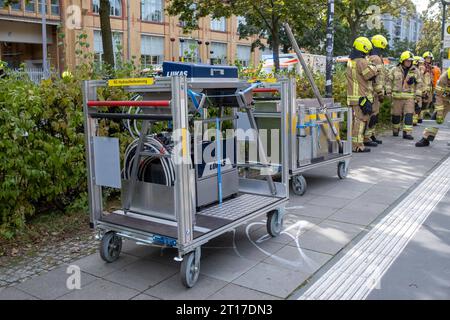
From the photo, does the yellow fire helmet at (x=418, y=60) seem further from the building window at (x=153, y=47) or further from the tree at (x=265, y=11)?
the building window at (x=153, y=47)

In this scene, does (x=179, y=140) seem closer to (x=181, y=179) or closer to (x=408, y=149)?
(x=181, y=179)

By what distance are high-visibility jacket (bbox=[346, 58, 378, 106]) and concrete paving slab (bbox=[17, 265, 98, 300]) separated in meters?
7.44

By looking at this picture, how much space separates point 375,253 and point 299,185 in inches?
94.1

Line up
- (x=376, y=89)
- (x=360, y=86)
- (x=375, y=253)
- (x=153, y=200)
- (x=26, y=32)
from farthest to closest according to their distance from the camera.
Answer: (x=26, y=32) < (x=376, y=89) < (x=360, y=86) < (x=375, y=253) < (x=153, y=200)

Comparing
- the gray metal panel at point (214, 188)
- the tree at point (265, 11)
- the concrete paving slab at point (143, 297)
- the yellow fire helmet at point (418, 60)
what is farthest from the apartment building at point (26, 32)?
the concrete paving slab at point (143, 297)

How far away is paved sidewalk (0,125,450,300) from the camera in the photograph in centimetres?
390

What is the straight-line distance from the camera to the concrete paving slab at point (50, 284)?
389cm

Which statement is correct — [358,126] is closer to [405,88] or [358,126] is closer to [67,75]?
[405,88]

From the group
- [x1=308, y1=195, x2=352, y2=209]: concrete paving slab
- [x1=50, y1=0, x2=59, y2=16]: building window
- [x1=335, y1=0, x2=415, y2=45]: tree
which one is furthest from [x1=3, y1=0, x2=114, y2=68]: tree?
[x1=50, y1=0, x2=59, y2=16]: building window

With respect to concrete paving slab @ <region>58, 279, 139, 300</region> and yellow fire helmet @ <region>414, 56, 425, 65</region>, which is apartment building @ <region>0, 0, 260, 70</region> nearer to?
yellow fire helmet @ <region>414, 56, 425, 65</region>

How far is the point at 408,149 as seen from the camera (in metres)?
11.0

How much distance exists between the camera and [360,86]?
10094mm

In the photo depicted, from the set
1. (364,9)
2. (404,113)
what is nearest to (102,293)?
(404,113)
